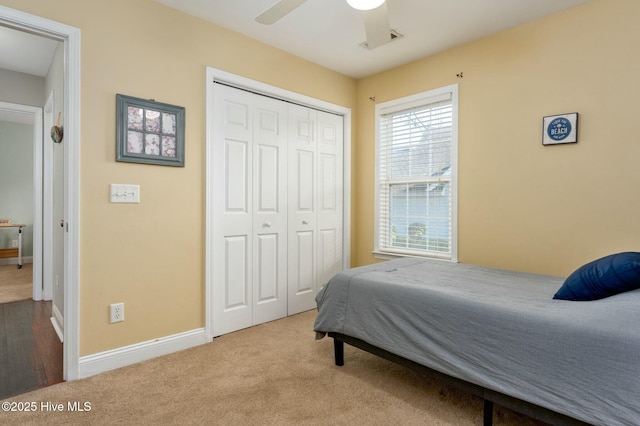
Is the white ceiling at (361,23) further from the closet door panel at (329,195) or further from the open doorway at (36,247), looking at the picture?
the open doorway at (36,247)

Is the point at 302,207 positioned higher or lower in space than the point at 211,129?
lower

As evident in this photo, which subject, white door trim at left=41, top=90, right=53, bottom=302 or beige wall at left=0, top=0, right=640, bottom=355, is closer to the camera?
beige wall at left=0, top=0, right=640, bottom=355

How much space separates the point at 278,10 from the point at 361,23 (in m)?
1.05

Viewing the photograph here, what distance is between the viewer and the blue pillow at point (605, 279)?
1529 mm

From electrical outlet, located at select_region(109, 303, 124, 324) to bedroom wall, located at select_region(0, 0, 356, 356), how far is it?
3 centimetres

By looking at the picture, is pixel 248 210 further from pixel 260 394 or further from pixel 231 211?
pixel 260 394

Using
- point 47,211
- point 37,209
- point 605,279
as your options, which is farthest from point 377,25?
point 37,209

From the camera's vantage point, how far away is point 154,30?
7.98 ft

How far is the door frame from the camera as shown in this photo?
272 centimetres

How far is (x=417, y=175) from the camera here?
135 inches

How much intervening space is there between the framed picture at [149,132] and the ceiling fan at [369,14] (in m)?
1.00

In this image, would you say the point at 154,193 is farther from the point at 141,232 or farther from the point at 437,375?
the point at 437,375

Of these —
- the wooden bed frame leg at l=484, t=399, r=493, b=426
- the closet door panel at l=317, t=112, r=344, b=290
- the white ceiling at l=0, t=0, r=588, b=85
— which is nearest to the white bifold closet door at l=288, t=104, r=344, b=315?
the closet door panel at l=317, t=112, r=344, b=290

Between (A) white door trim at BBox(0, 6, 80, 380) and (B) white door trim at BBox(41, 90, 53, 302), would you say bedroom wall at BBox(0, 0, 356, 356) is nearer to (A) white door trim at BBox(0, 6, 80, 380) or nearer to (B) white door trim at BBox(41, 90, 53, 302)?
(A) white door trim at BBox(0, 6, 80, 380)
